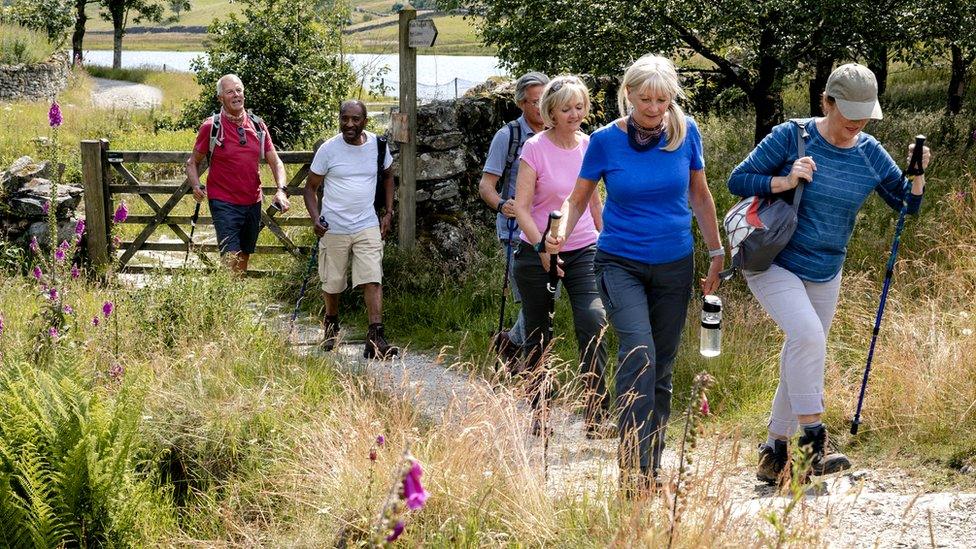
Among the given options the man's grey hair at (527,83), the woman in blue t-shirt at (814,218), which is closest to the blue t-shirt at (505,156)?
the man's grey hair at (527,83)

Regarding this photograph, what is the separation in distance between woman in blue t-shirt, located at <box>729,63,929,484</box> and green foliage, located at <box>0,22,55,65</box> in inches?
1098

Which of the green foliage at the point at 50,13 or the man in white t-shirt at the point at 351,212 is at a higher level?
the green foliage at the point at 50,13

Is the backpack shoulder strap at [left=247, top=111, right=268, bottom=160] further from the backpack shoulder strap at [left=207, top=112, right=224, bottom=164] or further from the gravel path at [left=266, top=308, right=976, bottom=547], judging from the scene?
the gravel path at [left=266, top=308, right=976, bottom=547]

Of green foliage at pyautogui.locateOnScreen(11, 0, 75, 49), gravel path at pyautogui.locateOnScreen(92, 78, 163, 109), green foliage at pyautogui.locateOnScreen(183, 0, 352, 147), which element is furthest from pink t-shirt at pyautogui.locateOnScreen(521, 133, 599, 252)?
green foliage at pyautogui.locateOnScreen(11, 0, 75, 49)

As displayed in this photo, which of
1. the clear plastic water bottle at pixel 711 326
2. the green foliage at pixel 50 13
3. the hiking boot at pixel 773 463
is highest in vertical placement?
the green foliage at pixel 50 13

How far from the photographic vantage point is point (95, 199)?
9.69m

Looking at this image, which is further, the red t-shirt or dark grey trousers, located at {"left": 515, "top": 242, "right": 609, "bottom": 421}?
the red t-shirt

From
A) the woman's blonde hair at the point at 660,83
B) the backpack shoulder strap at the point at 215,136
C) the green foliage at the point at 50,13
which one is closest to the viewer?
the woman's blonde hair at the point at 660,83

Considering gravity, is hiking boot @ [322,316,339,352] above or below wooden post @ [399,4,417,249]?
below

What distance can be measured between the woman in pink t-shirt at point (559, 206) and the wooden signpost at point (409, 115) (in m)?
3.03

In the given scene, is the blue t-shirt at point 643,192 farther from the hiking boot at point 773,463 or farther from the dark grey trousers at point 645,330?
the hiking boot at point 773,463

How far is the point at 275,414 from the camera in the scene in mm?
5031

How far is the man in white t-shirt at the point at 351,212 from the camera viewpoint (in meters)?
7.26

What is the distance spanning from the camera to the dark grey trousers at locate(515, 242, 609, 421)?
5.51 metres
